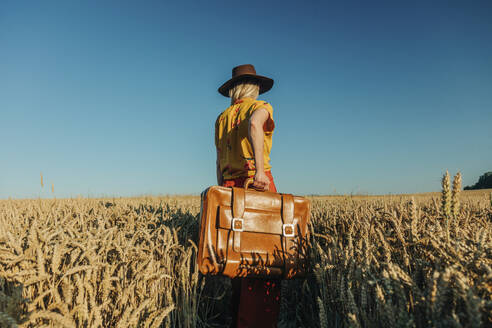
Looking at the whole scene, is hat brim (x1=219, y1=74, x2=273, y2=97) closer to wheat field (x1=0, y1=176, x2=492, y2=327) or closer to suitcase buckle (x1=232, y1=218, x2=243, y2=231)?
suitcase buckle (x1=232, y1=218, x2=243, y2=231)

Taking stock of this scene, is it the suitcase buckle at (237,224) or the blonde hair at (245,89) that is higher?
the blonde hair at (245,89)

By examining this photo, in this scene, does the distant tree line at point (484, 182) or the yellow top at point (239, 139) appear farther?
the distant tree line at point (484, 182)

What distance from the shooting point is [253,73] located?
9.77ft

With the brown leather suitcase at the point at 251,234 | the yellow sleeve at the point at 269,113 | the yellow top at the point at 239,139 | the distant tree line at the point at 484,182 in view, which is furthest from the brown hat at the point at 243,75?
the distant tree line at the point at 484,182

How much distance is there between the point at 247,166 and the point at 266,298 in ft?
3.76

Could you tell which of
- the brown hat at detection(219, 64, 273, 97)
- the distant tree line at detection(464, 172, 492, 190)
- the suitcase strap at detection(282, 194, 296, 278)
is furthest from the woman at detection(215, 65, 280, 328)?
the distant tree line at detection(464, 172, 492, 190)

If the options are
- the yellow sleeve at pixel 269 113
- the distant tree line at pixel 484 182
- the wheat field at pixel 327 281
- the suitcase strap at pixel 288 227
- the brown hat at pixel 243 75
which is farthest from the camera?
the distant tree line at pixel 484 182

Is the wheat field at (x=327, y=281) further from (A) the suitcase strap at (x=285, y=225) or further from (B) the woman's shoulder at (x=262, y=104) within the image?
(B) the woman's shoulder at (x=262, y=104)

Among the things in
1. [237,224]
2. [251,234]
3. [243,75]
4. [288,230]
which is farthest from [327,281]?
[243,75]

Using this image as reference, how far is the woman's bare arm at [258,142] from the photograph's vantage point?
2410mm

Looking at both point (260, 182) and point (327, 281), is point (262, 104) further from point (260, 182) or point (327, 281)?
point (327, 281)

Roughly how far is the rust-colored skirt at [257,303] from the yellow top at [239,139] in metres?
0.95

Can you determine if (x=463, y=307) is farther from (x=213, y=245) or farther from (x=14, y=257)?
(x=14, y=257)

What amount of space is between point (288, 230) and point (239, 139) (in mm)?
997
